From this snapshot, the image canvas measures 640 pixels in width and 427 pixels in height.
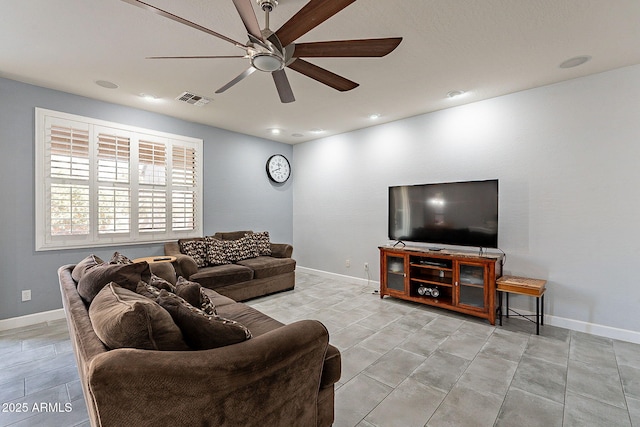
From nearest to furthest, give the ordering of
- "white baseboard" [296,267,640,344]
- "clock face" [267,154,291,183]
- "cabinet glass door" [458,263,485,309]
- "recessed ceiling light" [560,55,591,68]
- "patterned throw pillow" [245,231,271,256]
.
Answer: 1. "recessed ceiling light" [560,55,591,68]
2. "white baseboard" [296,267,640,344]
3. "cabinet glass door" [458,263,485,309]
4. "patterned throw pillow" [245,231,271,256]
5. "clock face" [267,154,291,183]

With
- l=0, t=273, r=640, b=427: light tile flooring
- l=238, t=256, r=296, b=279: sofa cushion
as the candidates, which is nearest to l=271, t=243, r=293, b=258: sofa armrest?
l=238, t=256, r=296, b=279: sofa cushion

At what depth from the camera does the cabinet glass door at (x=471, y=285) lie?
3.28 m

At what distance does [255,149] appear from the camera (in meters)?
5.45

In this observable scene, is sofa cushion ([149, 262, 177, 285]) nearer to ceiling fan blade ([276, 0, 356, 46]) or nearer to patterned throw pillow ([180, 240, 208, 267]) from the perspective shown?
patterned throw pillow ([180, 240, 208, 267])

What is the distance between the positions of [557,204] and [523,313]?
132 cm

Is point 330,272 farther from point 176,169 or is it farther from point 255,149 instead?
point 176,169

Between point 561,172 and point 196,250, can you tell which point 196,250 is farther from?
point 561,172

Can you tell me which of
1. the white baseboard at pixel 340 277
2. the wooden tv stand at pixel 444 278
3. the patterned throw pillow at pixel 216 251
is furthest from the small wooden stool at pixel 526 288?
the patterned throw pillow at pixel 216 251

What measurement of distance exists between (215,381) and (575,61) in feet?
12.6

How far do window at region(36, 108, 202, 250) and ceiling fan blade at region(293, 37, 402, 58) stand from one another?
124 inches

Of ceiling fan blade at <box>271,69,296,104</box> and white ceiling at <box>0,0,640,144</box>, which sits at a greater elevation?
white ceiling at <box>0,0,640,144</box>

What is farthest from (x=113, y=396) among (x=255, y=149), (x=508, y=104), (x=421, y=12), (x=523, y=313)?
(x=255, y=149)

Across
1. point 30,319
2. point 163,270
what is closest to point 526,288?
point 163,270

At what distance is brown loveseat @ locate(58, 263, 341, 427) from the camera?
88 cm
